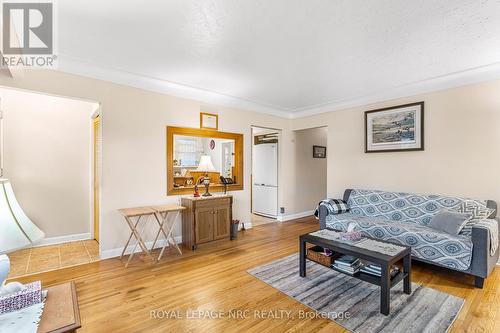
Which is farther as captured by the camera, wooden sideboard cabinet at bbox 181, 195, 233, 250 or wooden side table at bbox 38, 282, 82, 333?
wooden sideboard cabinet at bbox 181, 195, 233, 250

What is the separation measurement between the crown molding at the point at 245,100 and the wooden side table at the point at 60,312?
2834 millimetres

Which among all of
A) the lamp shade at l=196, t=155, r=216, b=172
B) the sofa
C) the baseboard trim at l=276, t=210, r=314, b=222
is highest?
the lamp shade at l=196, t=155, r=216, b=172

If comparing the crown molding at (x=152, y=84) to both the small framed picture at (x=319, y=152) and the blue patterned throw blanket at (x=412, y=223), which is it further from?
the blue patterned throw blanket at (x=412, y=223)

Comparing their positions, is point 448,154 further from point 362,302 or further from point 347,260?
point 362,302

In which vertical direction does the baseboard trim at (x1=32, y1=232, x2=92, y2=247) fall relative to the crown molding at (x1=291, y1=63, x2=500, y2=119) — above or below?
below

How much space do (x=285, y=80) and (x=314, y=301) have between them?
118 inches

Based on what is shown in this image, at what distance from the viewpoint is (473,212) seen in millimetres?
3080

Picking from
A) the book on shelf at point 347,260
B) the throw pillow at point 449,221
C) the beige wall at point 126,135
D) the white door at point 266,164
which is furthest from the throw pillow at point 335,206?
the beige wall at point 126,135

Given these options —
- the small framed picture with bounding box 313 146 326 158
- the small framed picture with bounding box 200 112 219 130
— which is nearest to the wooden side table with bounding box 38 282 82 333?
the small framed picture with bounding box 200 112 219 130

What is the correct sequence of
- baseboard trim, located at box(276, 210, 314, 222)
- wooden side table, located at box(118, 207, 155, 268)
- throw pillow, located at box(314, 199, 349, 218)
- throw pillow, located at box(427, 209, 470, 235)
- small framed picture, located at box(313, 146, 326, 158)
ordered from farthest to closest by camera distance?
small framed picture, located at box(313, 146, 326, 158)
baseboard trim, located at box(276, 210, 314, 222)
throw pillow, located at box(314, 199, 349, 218)
wooden side table, located at box(118, 207, 155, 268)
throw pillow, located at box(427, 209, 470, 235)

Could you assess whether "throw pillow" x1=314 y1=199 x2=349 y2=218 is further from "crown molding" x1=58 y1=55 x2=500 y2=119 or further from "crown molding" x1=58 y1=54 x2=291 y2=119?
"crown molding" x1=58 y1=54 x2=291 y2=119

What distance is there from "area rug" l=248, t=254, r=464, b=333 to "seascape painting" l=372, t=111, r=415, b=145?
241 centimetres

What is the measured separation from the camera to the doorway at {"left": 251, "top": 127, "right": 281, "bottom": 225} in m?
5.82

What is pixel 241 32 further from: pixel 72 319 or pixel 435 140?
pixel 435 140
